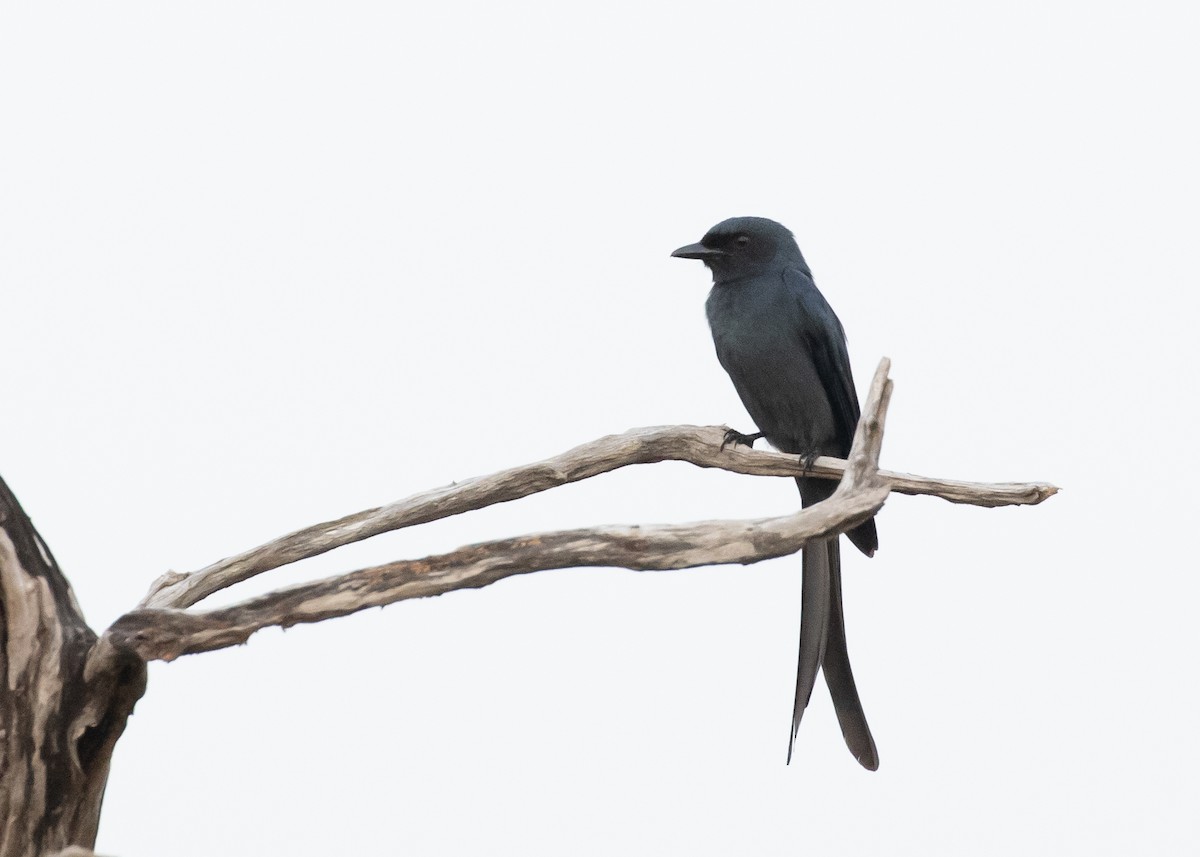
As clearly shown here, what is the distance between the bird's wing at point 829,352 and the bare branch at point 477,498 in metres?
0.65

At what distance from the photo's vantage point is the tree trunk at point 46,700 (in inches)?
110


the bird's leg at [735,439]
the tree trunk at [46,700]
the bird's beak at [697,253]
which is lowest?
the tree trunk at [46,700]

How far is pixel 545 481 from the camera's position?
344 centimetres

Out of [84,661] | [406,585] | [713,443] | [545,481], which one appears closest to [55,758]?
[84,661]

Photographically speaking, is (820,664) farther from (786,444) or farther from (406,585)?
(406,585)

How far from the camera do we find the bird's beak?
4199mm

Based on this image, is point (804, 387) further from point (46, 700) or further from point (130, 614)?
point (46, 700)

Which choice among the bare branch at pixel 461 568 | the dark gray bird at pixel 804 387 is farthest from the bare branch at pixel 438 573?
the dark gray bird at pixel 804 387

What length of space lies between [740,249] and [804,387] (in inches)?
21.9

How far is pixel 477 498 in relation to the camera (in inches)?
133

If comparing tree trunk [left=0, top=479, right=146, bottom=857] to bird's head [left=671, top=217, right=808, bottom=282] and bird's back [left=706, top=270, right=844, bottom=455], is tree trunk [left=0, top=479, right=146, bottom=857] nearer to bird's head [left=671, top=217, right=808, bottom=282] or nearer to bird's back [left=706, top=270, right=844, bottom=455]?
bird's back [left=706, top=270, right=844, bottom=455]

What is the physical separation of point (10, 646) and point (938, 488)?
7.69 feet

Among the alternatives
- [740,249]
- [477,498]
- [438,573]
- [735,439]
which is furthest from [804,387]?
[438,573]

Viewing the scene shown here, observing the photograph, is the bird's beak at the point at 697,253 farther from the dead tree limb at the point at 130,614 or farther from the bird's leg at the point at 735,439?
the dead tree limb at the point at 130,614
